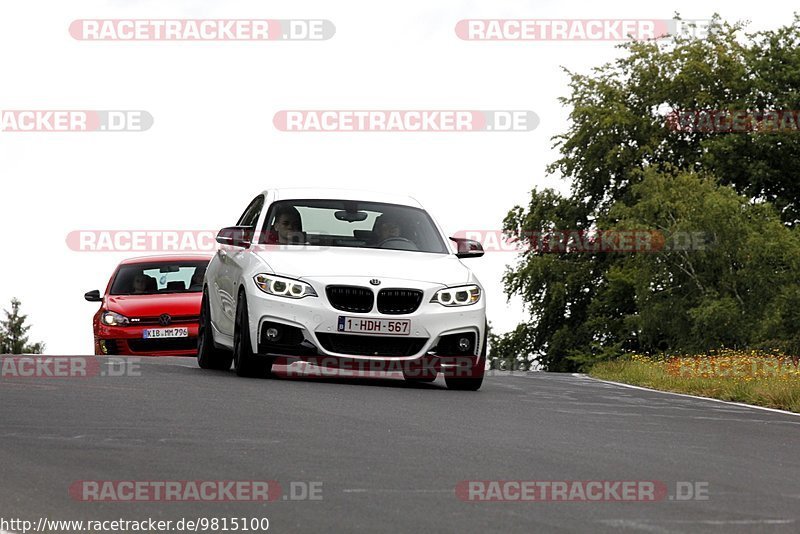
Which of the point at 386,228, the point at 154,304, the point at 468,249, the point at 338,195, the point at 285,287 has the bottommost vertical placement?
the point at 154,304

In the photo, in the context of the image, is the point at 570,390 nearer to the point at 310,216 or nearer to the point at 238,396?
the point at 310,216

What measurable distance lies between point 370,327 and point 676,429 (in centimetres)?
358

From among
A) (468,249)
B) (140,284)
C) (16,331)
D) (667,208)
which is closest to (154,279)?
(140,284)

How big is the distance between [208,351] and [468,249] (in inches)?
127

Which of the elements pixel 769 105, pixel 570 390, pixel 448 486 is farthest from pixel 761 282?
pixel 448 486

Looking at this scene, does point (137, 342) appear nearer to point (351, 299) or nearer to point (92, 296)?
point (92, 296)

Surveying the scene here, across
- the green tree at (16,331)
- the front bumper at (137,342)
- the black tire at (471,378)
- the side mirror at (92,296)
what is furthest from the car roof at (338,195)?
the green tree at (16,331)

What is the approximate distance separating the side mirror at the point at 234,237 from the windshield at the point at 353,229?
22cm

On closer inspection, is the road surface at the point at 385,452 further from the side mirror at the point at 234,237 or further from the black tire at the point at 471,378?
the side mirror at the point at 234,237

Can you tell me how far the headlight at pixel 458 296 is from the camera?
14008 mm

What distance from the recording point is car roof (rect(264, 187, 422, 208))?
15523mm

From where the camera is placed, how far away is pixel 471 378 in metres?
14.4

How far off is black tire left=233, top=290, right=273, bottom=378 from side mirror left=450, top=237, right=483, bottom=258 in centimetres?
227

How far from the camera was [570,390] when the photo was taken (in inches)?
632
